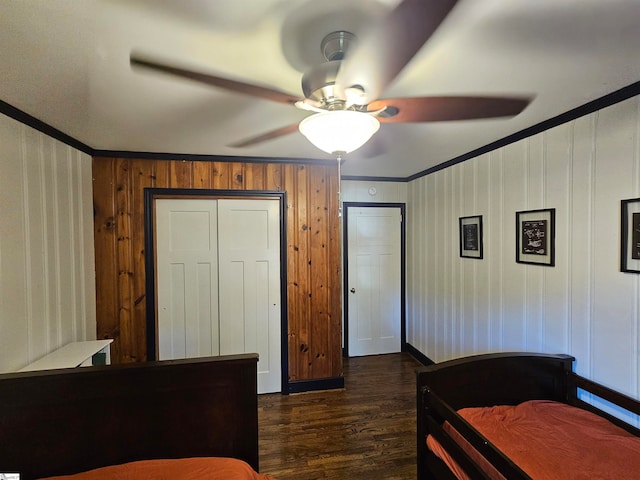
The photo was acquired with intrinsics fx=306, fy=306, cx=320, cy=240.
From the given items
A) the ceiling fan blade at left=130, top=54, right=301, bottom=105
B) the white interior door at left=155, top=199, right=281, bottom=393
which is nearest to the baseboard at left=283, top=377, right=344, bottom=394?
the white interior door at left=155, top=199, right=281, bottom=393

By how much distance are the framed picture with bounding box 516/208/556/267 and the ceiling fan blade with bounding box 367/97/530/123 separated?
81cm

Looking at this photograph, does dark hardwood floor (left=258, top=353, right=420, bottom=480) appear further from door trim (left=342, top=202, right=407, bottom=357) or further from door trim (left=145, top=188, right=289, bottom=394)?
door trim (left=342, top=202, right=407, bottom=357)

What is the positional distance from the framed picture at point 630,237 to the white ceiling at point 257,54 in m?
0.67

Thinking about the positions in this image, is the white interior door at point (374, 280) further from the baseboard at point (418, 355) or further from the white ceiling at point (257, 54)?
the white ceiling at point (257, 54)

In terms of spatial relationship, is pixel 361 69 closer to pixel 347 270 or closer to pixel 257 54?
pixel 257 54

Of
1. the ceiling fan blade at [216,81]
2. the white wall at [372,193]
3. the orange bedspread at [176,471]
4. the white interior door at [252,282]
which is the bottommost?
the orange bedspread at [176,471]

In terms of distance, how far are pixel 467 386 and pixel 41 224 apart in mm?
3150

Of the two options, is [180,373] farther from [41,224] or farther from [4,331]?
[41,224]

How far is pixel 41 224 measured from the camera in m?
2.21

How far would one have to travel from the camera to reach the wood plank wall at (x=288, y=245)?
2.96 metres

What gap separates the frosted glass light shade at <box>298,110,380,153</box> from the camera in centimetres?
122

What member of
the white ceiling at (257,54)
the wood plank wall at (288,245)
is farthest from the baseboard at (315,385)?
the white ceiling at (257,54)

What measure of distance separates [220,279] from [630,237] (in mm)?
3166

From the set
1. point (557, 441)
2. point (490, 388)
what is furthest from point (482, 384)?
point (557, 441)
